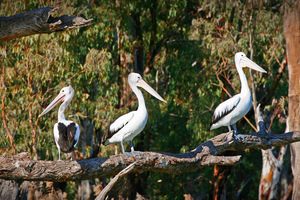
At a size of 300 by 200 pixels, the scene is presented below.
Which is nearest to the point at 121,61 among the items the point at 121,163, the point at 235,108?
the point at 235,108

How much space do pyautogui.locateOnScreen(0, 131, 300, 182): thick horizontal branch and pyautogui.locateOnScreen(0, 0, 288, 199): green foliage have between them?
5.17m

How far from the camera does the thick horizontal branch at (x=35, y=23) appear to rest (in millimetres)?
3947

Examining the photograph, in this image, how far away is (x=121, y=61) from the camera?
475 inches

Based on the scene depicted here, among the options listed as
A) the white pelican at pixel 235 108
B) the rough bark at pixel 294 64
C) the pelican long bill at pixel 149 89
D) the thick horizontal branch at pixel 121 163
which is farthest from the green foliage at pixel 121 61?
the thick horizontal branch at pixel 121 163

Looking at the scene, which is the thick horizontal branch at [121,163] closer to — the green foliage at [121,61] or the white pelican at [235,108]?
the white pelican at [235,108]

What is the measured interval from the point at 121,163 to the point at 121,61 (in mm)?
7264

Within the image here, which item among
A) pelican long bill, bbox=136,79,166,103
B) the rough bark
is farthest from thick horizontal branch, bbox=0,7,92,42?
the rough bark

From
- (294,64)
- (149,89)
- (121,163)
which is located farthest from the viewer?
(294,64)

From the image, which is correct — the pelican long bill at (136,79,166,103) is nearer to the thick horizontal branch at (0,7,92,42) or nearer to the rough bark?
the thick horizontal branch at (0,7,92,42)

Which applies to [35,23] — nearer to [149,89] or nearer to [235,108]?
[149,89]

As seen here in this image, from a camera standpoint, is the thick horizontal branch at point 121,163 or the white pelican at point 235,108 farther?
the white pelican at point 235,108

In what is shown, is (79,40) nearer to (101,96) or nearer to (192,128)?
(101,96)

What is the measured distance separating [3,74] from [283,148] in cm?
786

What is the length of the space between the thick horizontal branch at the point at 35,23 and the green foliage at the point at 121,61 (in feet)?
19.8
